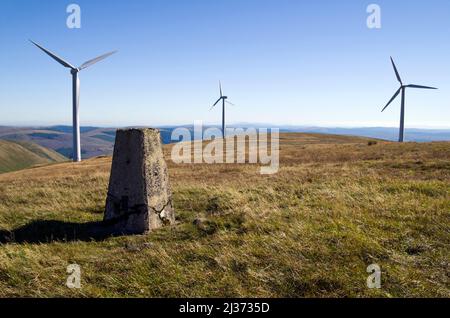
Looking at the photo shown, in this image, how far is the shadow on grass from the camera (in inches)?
354

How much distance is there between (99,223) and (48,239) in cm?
170

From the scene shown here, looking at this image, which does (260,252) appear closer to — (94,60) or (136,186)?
(136,186)

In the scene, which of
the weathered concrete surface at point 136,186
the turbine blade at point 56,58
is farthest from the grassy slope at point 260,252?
the turbine blade at point 56,58

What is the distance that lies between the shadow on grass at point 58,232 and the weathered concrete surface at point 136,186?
39 cm

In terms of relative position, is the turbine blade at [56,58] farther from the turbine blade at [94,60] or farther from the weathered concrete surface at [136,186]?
the weathered concrete surface at [136,186]

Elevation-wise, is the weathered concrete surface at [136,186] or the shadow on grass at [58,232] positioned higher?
the weathered concrete surface at [136,186]

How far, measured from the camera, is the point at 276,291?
5.80 m

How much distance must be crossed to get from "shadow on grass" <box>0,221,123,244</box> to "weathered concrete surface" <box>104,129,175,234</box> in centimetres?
39

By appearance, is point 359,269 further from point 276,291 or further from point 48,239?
point 48,239

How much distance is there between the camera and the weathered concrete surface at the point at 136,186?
9.68m

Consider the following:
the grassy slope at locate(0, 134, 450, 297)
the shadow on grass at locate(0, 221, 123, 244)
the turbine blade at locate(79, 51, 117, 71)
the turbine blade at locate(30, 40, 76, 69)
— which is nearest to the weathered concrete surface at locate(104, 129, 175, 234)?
the shadow on grass at locate(0, 221, 123, 244)

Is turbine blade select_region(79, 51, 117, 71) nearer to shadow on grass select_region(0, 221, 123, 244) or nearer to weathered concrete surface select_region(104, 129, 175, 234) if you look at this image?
shadow on grass select_region(0, 221, 123, 244)
